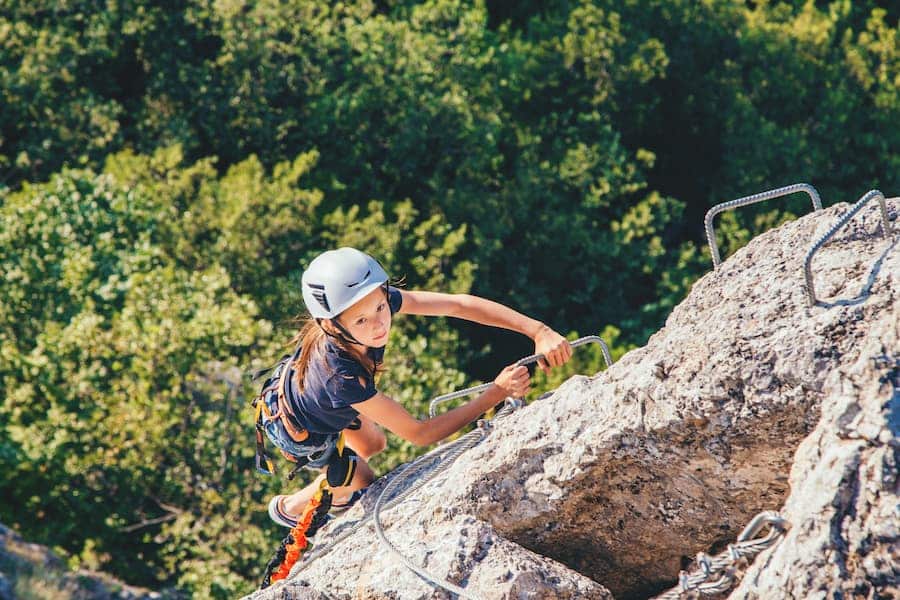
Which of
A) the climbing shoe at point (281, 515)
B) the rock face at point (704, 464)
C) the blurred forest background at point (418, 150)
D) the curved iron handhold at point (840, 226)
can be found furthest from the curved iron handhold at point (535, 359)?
A: the blurred forest background at point (418, 150)

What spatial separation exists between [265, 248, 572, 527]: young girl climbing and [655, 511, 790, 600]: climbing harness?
1.42m

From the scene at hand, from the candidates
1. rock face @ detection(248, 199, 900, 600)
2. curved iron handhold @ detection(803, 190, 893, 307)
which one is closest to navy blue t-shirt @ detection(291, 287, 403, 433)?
rock face @ detection(248, 199, 900, 600)

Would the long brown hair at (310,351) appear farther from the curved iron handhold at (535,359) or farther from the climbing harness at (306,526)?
the climbing harness at (306,526)

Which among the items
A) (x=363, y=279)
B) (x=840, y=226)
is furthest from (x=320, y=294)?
(x=840, y=226)

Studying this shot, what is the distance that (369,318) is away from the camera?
17.6ft

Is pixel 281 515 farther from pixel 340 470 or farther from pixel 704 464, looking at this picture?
pixel 704 464

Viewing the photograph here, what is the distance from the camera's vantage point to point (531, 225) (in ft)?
65.5

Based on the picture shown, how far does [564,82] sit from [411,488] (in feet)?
56.8

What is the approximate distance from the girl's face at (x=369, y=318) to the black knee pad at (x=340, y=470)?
29.1 inches

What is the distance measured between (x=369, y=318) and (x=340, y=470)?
36.3 inches

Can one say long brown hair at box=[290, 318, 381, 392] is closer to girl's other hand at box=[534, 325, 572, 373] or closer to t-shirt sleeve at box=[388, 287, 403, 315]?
t-shirt sleeve at box=[388, 287, 403, 315]

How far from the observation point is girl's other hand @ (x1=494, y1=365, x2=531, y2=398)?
17.7ft

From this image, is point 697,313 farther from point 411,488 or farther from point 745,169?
point 745,169

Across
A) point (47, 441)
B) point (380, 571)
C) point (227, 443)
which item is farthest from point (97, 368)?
point (380, 571)
